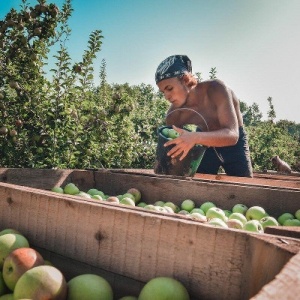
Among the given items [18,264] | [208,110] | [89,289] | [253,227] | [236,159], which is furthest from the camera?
[236,159]

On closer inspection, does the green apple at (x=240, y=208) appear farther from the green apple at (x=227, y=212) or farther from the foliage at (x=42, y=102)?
the foliage at (x=42, y=102)

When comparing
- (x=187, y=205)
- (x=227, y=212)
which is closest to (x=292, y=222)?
(x=227, y=212)

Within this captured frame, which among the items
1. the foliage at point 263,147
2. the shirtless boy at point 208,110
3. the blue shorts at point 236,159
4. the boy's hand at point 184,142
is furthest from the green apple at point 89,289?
the foliage at point 263,147

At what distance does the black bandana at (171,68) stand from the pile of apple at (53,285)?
2.65 m

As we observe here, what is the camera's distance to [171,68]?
11.4ft

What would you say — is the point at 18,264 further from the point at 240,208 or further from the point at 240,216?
the point at 240,208

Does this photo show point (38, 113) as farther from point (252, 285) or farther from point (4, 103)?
point (252, 285)

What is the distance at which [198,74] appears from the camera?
10.3 metres

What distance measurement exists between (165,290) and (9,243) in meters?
0.84

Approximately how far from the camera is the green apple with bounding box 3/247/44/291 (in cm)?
123

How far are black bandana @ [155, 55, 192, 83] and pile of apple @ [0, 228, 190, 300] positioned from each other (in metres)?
2.65

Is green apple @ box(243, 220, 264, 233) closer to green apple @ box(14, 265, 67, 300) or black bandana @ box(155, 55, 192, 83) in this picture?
green apple @ box(14, 265, 67, 300)

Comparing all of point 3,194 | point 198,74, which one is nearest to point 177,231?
point 3,194

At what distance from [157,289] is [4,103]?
14.6 ft
